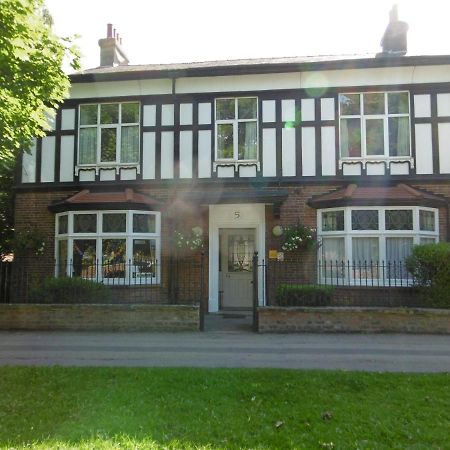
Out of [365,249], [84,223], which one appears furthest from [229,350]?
[84,223]

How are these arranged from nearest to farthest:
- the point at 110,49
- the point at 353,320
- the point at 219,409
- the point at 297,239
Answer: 1. the point at 219,409
2. the point at 353,320
3. the point at 297,239
4. the point at 110,49

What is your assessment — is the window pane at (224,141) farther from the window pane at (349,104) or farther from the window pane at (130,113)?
the window pane at (349,104)

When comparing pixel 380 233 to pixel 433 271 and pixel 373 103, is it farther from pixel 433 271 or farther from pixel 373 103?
pixel 373 103

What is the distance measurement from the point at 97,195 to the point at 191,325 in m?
5.18

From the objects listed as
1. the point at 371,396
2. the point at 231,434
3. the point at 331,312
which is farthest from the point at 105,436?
the point at 331,312

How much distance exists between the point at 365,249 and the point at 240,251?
11.1 ft

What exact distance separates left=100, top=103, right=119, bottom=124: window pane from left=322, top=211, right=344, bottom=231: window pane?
259 inches

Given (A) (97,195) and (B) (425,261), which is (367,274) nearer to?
(B) (425,261)

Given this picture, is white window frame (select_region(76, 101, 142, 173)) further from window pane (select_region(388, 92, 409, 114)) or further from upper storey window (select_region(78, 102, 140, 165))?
window pane (select_region(388, 92, 409, 114))

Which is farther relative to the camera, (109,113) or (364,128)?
(109,113)

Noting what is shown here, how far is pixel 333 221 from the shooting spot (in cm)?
1199

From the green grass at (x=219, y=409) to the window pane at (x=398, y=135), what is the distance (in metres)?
7.76

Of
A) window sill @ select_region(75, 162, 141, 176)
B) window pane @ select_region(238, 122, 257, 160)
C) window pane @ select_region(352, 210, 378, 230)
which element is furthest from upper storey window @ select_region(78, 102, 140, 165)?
window pane @ select_region(352, 210, 378, 230)

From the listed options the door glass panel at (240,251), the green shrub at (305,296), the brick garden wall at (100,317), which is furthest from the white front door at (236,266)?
the brick garden wall at (100,317)
